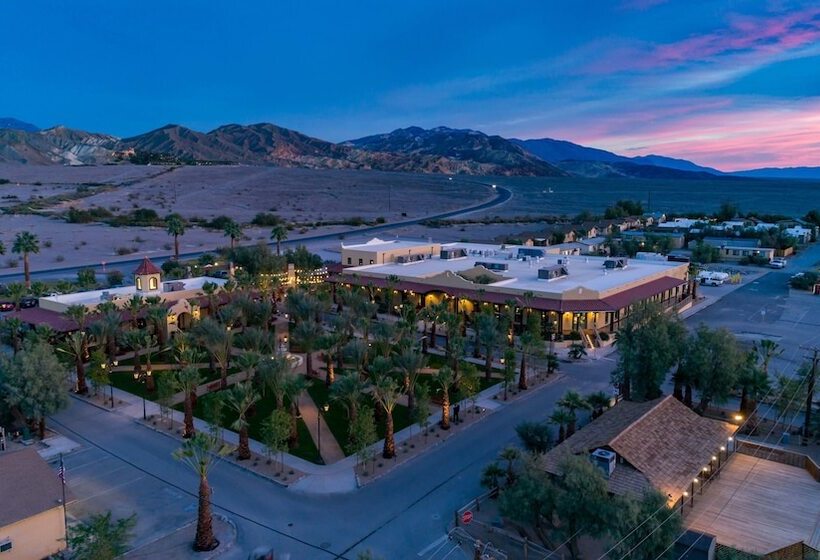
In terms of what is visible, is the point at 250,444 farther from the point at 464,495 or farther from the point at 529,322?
the point at 529,322

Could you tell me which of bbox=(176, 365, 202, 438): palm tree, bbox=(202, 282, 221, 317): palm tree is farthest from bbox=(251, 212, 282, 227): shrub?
bbox=(176, 365, 202, 438): palm tree

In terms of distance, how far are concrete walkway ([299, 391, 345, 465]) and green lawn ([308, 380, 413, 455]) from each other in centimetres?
25

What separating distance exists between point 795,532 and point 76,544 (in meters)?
24.2

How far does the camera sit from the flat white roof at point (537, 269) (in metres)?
55.2

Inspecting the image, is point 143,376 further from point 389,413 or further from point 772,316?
point 772,316

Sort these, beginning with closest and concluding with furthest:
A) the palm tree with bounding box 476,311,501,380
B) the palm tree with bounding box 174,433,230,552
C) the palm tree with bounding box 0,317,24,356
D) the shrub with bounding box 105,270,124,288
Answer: the palm tree with bounding box 174,433,230,552 < the palm tree with bounding box 476,311,501,380 < the palm tree with bounding box 0,317,24,356 < the shrub with bounding box 105,270,124,288

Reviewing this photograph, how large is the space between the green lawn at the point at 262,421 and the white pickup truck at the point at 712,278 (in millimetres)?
61828

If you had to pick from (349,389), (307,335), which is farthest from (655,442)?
(307,335)

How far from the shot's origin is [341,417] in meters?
33.9

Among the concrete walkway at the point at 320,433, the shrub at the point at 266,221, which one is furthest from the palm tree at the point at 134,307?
the shrub at the point at 266,221

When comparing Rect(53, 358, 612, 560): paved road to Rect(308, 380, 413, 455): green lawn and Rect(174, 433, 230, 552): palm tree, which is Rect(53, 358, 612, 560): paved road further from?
Rect(308, 380, 413, 455): green lawn

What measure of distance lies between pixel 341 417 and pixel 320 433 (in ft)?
7.77

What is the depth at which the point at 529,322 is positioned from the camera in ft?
149

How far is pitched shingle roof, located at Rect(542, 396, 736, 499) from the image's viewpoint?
74.1 feet
